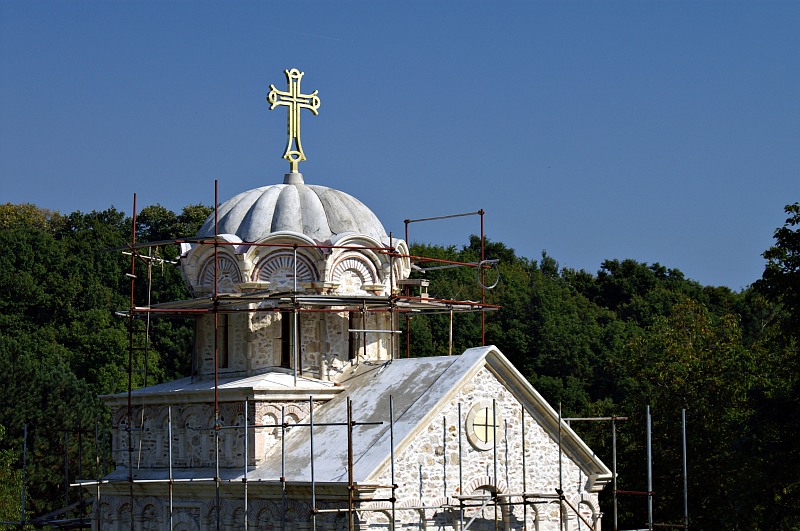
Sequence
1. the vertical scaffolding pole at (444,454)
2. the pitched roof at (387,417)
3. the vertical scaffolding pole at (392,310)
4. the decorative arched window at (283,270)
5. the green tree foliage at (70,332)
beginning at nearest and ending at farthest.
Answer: the pitched roof at (387,417), the vertical scaffolding pole at (444,454), the vertical scaffolding pole at (392,310), the decorative arched window at (283,270), the green tree foliage at (70,332)

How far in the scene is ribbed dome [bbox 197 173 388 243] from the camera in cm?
3231

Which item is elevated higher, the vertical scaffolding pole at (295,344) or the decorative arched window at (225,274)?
the decorative arched window at (225,274)

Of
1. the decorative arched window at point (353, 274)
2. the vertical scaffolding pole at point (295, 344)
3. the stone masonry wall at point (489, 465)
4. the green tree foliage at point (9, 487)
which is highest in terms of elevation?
the decorative arched window at point (353, 274)

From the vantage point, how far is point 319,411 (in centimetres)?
3020

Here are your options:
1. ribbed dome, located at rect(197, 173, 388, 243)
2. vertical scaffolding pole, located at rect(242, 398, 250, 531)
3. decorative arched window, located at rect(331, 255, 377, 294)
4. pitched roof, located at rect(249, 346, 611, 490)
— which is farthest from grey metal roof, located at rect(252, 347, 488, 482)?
ribbed dome, located at rect(197, 173, 388, 243)

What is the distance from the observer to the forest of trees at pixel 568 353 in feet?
117

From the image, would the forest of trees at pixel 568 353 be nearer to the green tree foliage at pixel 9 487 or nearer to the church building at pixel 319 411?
the green tree foliage at pixel 9 487

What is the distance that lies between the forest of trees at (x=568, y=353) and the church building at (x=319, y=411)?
10.9 ft

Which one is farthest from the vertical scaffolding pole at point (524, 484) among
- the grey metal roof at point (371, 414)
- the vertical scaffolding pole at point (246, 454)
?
the vertical scaffolding pole at point (246, 454)

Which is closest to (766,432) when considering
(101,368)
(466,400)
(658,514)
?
(658,514)

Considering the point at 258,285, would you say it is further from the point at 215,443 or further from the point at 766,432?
the point at 766,432

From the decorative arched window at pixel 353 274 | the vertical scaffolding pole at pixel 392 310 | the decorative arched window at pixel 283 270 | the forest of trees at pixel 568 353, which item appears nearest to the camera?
the vertical scaffolding pole at pixel 392 310

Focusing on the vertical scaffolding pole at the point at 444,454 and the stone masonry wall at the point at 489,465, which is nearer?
the stone masonry wall at the point at 489,465

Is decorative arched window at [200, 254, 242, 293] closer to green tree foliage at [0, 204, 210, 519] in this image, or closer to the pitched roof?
the pitched roof
